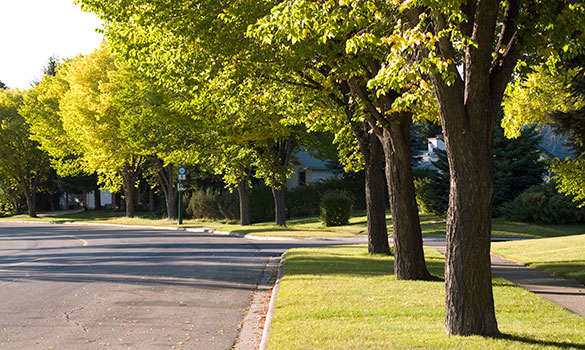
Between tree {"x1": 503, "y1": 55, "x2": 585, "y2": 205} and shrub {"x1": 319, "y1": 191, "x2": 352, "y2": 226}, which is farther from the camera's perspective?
shrub {"x1": 319, "y1": 191, "x2": 352, "y2": 226}

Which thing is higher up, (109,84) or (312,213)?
(109,84)

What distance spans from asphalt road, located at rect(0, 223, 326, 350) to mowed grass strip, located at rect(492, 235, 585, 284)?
692 centimetres

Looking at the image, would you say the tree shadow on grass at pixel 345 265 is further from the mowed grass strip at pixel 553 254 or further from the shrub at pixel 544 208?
the shrub at pixel 544 208

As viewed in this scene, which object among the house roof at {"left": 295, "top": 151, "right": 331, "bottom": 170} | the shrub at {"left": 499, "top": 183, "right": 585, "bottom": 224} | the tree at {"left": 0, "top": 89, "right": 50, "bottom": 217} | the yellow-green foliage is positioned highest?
the tree at {"left": 0, "top": 89, "right": 50, "bottom": 217}

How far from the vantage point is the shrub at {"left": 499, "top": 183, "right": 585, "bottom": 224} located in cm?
3148

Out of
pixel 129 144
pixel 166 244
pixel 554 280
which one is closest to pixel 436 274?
pixel 554 280

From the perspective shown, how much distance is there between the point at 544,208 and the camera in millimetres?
32156

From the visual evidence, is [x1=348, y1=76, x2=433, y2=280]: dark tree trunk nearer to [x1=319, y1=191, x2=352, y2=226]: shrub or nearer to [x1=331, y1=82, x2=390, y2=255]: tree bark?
[x1=331, y1=82, x2=390, y2=255]: tree bark

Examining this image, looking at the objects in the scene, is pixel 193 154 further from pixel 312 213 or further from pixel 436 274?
pixel 436 274

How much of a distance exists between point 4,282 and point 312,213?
36.4 meters

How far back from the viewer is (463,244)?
7602 mm

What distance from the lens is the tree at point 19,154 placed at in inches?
2447

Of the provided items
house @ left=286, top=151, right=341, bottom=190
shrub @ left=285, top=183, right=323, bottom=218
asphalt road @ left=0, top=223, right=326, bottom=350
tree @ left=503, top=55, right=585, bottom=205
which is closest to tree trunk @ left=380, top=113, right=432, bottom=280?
tree @ left=503, top=55, right=585, bottom=205

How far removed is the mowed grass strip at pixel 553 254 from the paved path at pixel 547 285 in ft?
1.29
